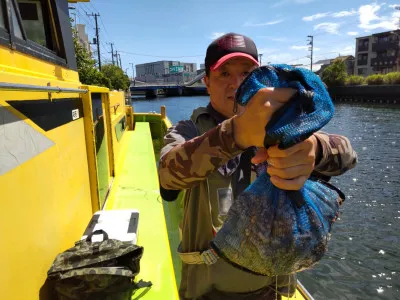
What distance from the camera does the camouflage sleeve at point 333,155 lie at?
1.14 metres

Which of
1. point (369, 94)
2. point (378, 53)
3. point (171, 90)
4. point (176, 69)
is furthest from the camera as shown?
point (176, 69)

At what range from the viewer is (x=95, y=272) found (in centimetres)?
179

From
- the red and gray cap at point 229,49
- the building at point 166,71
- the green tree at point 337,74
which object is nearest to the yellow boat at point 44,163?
the red and gray cap at point 229,49

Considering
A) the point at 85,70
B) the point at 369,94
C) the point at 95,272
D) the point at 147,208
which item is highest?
the point at 85,70

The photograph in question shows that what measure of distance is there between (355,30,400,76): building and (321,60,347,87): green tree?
11441mm

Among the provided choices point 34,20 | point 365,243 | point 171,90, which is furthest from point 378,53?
point 34,20

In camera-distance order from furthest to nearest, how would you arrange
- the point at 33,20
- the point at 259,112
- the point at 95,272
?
1. the point at 33,20
2. the point at 95,272
3. the point at 259,112

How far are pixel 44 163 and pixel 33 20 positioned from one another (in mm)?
1285

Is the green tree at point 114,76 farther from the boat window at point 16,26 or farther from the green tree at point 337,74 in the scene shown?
the boat window at point 16,26

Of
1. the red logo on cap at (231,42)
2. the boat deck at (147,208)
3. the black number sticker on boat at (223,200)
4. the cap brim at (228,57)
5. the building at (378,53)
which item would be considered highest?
the building at (378,53)

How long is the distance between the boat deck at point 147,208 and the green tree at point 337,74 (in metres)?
51.2

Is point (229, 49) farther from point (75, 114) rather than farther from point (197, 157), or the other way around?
point (75, 114)

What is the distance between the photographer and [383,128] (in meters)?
20.8

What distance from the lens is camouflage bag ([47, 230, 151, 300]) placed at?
1792 mm
